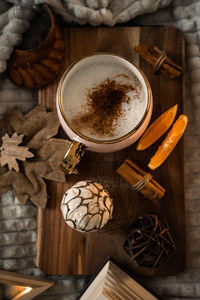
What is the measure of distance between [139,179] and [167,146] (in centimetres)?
8

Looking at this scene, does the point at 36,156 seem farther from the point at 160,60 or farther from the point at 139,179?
the point at 160,60

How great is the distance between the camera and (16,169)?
0.72 m

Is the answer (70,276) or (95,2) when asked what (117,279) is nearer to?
(70,276)

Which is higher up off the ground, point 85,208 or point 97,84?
point 97,84

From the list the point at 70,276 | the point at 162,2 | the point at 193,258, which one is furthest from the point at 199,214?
the point at 162,2

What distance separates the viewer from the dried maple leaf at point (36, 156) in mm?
719

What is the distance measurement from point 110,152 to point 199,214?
0.24 meters

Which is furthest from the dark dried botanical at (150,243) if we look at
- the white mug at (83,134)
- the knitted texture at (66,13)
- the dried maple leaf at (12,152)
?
the knitted texture at (66,13)

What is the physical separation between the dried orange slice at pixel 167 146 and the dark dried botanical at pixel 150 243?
10 cm

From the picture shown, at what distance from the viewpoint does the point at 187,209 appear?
0.77 meters

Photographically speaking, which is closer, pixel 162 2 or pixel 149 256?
A: pixel 149 256

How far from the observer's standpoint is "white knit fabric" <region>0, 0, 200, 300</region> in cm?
76

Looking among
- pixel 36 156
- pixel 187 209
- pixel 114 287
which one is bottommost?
pixel 114 287

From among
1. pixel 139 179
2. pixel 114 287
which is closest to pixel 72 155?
pixel 139 179
